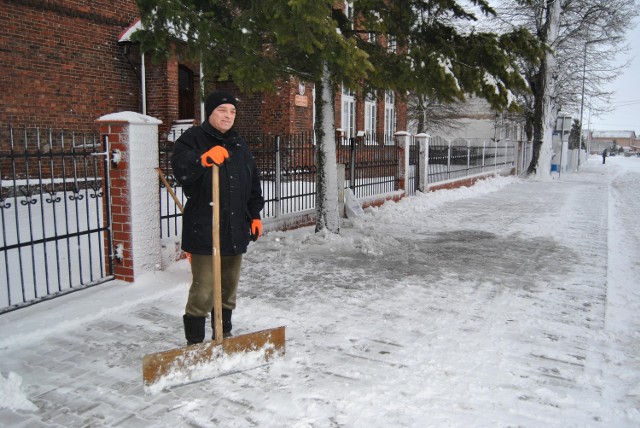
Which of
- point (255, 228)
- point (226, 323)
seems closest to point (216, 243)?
point (255, 228)

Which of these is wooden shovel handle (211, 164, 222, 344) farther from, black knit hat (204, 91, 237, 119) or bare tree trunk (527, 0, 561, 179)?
bare tree trunk (527, 0, 561, 179)

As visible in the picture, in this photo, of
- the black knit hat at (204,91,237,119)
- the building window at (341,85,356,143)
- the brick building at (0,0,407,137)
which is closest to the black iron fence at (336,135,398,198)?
the brick building at (0,0,407,137)

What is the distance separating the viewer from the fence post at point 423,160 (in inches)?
554

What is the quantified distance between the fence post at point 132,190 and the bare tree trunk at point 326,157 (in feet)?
9.27

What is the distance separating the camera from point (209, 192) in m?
3.45

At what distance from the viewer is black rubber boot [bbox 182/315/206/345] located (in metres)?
3.63

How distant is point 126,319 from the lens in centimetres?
452

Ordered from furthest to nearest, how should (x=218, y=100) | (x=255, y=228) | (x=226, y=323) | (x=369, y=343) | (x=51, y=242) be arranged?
(x=51, y=242)
(x=369, y=343)
(x=226, y=323)
(x=255, y=228)
(x=218, y=100)

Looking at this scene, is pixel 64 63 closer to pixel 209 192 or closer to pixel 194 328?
pixel 209 192

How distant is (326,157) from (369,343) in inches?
165

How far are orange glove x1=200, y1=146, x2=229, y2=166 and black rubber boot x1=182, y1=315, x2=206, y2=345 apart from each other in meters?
1.15

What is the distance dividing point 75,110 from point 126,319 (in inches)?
348

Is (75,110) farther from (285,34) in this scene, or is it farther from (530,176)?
(530,176)

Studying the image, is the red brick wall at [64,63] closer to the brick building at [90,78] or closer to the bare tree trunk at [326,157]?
the brick building at [90,78]
